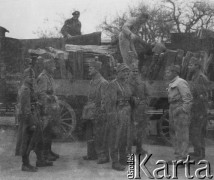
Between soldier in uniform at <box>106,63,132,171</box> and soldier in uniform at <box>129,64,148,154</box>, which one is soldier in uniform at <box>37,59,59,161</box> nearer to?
soldier in uniform at <box>106,63,132,171</box>

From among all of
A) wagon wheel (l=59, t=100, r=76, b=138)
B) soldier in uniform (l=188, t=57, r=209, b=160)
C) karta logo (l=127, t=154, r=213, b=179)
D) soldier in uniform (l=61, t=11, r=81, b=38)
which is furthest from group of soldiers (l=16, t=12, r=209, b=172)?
wagon wheel (l=59, t=100, r=76, b=138)

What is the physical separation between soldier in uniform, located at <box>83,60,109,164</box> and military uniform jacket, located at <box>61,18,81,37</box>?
1817 mm

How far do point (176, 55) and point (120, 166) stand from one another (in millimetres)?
3171

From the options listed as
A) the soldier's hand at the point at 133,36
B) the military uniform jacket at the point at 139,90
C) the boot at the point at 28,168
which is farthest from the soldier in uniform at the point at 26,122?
the soldier's hand at the point at 133,36

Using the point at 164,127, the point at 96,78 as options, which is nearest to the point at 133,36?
the point at 96,78

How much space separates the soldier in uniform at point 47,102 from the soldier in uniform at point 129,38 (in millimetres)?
1694

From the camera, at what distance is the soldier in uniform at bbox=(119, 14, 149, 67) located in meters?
8.39

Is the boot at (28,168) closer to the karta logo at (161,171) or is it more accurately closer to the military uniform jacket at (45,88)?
the military uniform jacket at (45,88)

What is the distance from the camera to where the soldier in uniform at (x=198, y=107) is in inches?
308

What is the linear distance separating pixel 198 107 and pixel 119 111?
5.74 feet

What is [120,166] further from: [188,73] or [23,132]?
[188,73]

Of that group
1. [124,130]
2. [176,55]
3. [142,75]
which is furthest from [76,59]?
[124,130]

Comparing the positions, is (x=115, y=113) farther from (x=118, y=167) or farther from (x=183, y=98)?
(x=183, y=98)

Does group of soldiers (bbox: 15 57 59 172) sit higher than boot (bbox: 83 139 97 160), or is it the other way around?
group of soldiers (bbox: 15 57 59 172)
